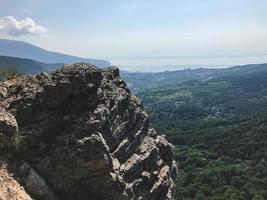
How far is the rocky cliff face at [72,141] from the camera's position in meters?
19.0

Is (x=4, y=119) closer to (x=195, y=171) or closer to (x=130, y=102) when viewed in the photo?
(x=130, y=102)

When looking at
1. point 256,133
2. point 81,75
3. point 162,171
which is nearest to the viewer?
point 81,75

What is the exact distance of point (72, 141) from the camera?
19328 mm

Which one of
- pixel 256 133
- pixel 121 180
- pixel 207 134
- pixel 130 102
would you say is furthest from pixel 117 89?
pixel 207 134

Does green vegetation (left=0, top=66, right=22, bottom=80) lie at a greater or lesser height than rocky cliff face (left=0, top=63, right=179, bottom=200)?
greater

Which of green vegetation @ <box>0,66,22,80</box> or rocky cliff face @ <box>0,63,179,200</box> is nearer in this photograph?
rocky cliff face @ <box>0,63,179,200</box>

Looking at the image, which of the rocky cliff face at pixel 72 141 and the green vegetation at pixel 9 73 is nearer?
the rocky cliff face at pixel 72 141

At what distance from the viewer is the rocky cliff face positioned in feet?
62.2

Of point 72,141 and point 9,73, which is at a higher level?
point 9,73

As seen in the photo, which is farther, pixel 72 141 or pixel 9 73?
pixel 9 73

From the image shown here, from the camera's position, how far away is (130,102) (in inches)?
996

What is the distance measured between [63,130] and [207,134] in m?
168

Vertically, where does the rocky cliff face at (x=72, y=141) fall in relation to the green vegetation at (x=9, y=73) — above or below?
below

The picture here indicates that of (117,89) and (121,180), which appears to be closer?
(121,180)
